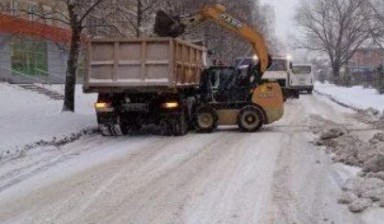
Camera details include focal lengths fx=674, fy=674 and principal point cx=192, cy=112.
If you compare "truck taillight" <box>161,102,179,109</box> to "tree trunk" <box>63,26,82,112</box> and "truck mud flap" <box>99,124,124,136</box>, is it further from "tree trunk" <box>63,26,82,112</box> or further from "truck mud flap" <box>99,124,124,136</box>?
"tree trunk" <box>63,26,82,112</box>

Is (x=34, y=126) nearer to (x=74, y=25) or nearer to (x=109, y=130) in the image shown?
(x=109, y=130)

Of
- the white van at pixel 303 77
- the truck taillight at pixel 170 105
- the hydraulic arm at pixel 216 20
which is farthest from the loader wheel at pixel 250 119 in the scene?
the white van at pixel 303 77

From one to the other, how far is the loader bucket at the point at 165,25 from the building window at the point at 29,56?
2554 centimetres

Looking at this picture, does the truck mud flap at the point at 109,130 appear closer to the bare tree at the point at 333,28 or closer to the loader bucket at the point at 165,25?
the loader bucket at the point at 165,25

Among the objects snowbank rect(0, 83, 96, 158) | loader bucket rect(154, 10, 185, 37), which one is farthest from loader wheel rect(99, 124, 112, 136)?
loader bucket rect(154, 10, 185, 37)

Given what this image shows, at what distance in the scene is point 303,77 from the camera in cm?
4697

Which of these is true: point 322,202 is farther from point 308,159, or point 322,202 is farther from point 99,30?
point 99,30

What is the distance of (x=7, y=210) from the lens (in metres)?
8.66

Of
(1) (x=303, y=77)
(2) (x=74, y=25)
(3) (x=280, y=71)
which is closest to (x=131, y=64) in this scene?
(2) (x=74, y=25)

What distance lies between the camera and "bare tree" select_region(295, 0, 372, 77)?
88562 millimetres

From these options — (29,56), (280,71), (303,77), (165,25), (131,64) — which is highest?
(165,25)

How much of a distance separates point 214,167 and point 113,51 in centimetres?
625

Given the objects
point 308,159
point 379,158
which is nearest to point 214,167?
point 308,159

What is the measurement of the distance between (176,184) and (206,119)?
27.2 feet
